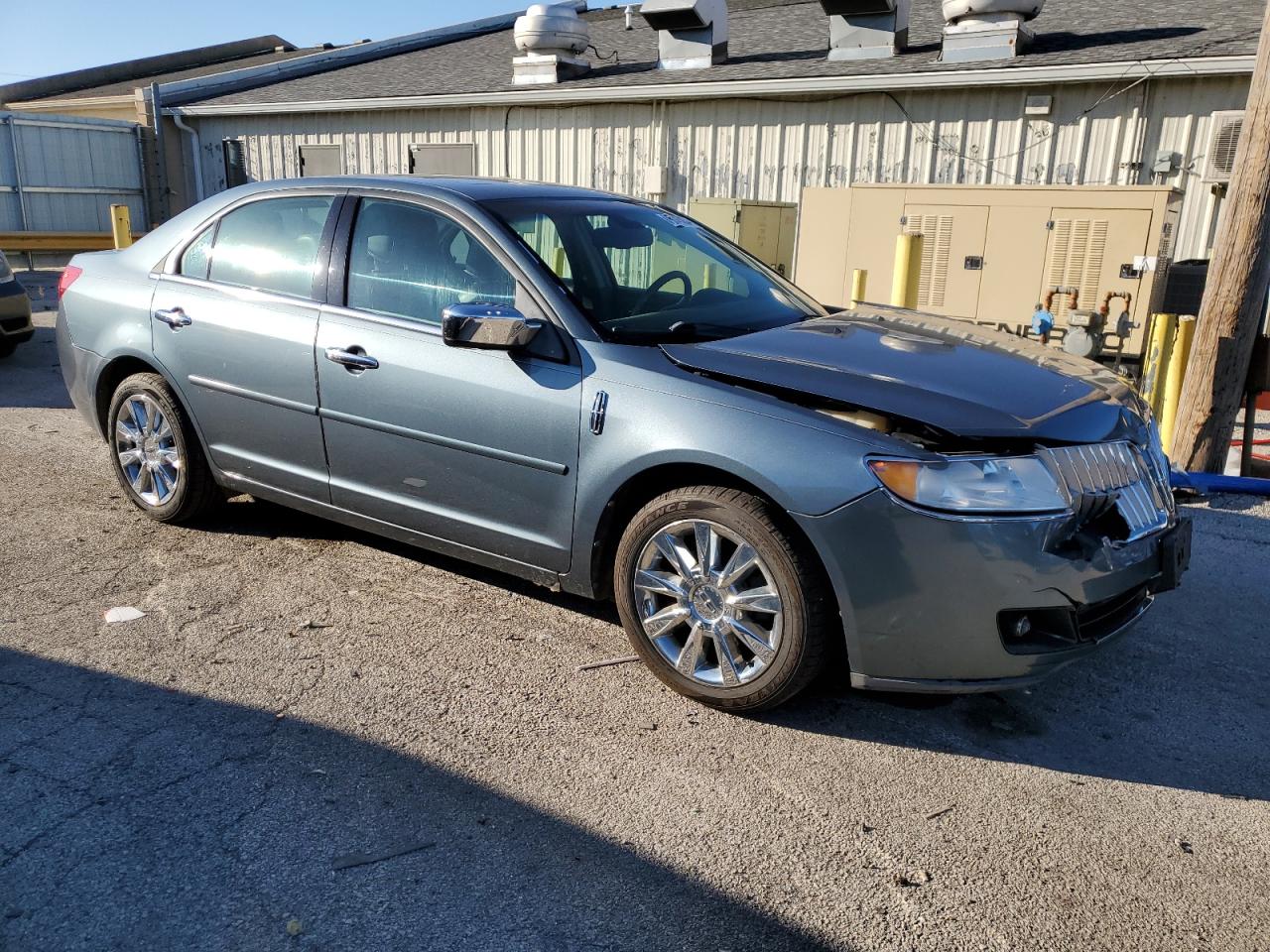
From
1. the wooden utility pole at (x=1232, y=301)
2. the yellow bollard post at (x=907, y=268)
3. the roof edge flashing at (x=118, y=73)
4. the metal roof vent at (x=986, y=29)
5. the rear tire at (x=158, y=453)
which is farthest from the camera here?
the roof edge flashing at (x=118, y=73)

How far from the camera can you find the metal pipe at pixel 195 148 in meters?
19.5

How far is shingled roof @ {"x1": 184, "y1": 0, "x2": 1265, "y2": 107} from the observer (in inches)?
423

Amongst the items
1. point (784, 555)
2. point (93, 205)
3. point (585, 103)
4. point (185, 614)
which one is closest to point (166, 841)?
point (185, 614)

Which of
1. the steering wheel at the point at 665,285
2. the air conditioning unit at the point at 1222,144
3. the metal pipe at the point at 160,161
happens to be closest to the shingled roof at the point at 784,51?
the air conditioning unit at the point at 1222,144

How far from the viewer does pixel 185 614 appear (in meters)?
3.98

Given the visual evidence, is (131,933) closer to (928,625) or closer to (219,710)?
(219,710)

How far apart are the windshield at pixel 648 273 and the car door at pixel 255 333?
95 centimetres

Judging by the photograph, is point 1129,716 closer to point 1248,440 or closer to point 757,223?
point 1248,440

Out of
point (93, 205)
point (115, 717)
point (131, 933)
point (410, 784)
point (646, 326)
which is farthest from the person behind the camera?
point (93, 205)

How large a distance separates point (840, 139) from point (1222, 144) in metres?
4.05

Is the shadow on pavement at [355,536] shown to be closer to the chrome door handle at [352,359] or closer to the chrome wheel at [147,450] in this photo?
the chrome wheel at [147,450]

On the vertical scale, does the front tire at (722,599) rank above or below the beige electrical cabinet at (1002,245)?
below

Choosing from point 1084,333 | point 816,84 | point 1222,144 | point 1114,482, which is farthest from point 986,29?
point 1114,482

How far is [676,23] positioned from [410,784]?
42.2 ft
